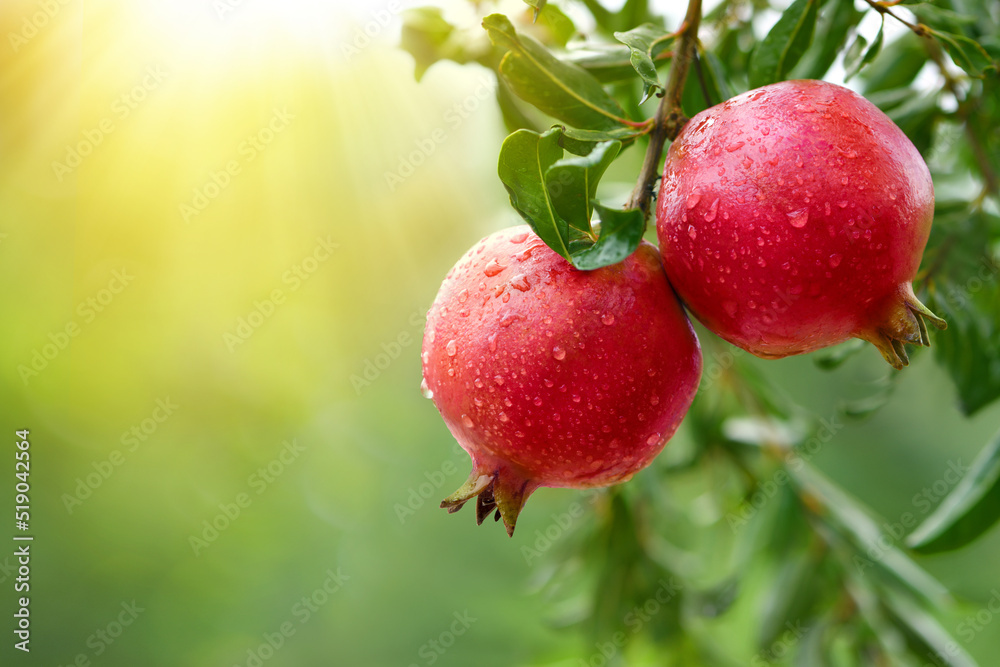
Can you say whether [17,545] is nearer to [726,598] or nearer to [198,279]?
[198,279]

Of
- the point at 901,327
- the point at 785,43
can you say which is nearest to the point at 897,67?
the point at 785,43

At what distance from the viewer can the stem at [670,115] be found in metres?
0.74

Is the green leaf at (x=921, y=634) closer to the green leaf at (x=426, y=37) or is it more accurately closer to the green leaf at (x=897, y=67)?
the green leaf at (x=897, y=67)

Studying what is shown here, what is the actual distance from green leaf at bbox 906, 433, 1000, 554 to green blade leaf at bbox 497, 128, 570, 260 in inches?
32.6

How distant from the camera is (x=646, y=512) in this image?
1.85 metres

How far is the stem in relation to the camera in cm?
74

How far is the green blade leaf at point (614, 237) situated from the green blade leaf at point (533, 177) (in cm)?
2

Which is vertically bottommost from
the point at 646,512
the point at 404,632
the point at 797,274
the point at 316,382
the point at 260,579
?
the point at 404,632

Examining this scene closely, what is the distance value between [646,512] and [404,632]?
8.98 ft

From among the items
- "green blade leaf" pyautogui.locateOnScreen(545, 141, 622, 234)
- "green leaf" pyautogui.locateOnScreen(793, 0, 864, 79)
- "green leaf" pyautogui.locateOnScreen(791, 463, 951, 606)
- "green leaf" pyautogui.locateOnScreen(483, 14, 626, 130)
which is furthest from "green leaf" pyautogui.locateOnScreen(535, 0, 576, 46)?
"green leaf" pyautogui.locateOnScreen(791, 463, 951, 606)

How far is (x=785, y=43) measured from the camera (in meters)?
0.87

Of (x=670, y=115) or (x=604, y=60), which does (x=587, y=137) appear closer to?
(x=670, y=115)

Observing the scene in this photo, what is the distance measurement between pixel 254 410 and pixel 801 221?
391 cm

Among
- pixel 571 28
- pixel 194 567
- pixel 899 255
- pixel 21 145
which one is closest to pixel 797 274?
pixel 899 255
